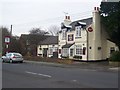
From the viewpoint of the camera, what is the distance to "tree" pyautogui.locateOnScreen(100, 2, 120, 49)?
43.4 metres

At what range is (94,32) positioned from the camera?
4866 cm

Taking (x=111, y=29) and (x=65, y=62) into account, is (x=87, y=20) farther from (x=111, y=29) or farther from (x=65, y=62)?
(x=65, y=62)

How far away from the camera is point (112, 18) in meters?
43.8

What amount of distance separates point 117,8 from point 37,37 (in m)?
41.3

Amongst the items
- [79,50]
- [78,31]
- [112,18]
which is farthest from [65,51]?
[112,18]

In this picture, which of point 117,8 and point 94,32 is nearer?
point 117,8

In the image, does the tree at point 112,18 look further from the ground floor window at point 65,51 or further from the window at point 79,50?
the ground floor window at point 65,51

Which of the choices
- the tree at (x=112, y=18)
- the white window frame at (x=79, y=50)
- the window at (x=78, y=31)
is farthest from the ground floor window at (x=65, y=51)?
the tree at (x=112, y=18)

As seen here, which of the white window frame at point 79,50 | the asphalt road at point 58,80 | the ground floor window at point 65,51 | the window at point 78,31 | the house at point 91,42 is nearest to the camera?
the asphalt road at point 58,80

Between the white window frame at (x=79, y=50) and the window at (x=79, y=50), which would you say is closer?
the white window frame at (x=79, y=50)

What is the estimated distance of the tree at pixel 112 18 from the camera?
142ft

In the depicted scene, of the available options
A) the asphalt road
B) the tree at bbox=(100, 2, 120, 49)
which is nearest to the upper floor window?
the tree at bbox=(100, 2, 120, 49)

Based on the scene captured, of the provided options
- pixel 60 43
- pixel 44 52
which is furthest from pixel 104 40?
pixel 44 52

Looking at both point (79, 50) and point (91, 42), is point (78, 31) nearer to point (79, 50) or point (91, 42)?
point (79, 50)
